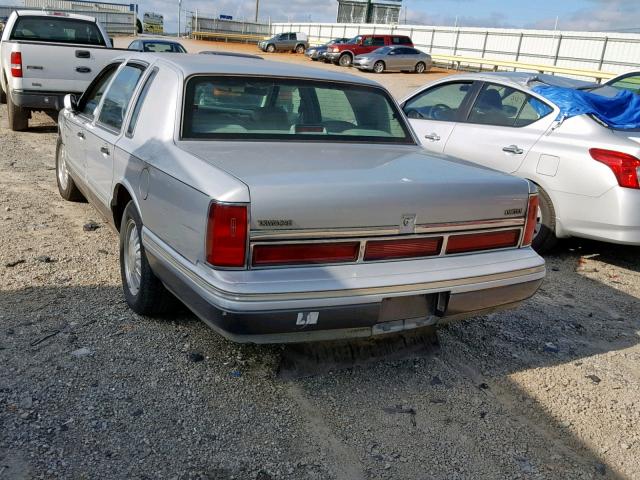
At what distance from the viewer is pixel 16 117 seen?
10.5m

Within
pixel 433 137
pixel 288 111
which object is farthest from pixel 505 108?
pixel 288 111

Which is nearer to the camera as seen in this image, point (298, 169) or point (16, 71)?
point (298, 169)

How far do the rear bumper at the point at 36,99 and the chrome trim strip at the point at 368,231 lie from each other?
8.09 meters

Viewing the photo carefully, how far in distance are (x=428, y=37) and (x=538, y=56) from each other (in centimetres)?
999

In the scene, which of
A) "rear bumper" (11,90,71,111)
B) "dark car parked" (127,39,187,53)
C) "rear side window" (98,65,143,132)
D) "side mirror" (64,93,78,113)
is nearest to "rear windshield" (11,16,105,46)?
"rear bumper" (11,90,71,111)

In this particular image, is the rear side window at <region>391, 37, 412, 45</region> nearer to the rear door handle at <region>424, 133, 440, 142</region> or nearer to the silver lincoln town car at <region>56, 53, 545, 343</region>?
the rear door handle at <region>424, 133, 440, 142</region>

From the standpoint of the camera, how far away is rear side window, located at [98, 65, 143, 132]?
4426 millimetres

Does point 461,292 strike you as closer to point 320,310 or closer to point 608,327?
point 320,310

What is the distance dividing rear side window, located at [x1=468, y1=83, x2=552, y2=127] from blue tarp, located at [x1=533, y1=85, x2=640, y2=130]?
0.14 meters

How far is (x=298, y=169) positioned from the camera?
10.3 ft

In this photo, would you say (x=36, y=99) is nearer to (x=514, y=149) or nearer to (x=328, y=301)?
(x=514, y=149)

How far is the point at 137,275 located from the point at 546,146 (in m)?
3.81

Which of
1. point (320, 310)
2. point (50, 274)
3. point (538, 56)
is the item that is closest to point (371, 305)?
point (320, 310)

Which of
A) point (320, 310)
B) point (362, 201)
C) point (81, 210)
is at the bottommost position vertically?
point (81, 210)
